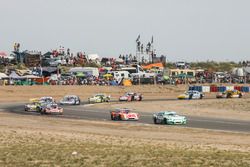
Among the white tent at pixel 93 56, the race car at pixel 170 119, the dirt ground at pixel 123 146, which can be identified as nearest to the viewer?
the dirt ground at pixel 123 146

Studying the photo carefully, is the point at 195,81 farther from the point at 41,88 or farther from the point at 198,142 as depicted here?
the point at 198,142

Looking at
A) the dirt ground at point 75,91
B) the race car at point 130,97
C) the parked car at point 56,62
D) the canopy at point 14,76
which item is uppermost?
the parked car at point 56,62

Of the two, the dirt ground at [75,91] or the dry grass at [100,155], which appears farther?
the dirt ground at [75,91]

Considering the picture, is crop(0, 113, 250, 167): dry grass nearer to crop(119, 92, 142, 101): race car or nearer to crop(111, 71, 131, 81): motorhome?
crop(119, 92, 142, 101): race car

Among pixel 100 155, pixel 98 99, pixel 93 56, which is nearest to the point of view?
pixel 100 155

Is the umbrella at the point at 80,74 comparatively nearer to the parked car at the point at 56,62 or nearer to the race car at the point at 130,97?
the parked car at the point at 56,62

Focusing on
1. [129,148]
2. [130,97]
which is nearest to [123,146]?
[129,148]

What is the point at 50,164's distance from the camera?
18.5m

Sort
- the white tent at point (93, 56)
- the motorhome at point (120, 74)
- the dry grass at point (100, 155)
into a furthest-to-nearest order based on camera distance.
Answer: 1. the white tent at point (93, 56)
2. the motorhome at point (120, 74)
3. the dry grass at point (100, 155)

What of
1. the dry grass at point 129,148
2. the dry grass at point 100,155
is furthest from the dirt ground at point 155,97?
the dry grass at point 100,155

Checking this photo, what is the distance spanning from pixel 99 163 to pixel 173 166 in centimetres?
240

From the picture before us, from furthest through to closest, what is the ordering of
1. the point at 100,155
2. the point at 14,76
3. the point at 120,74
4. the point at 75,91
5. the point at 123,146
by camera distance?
the point at 120,74 → the point at 14,76 → the point at 75,91 → the point at 123,146 → the point at 100,155

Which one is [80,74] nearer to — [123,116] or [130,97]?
[130,97]

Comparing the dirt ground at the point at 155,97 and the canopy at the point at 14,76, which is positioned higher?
the canopy at the point at 14,76
